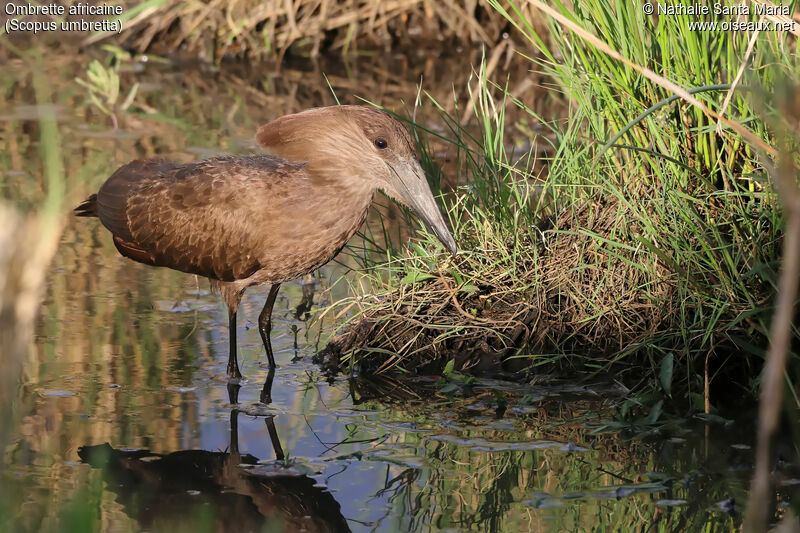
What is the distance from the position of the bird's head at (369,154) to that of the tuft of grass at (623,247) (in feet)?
1.55

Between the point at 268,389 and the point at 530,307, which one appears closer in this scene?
the point at 268,389

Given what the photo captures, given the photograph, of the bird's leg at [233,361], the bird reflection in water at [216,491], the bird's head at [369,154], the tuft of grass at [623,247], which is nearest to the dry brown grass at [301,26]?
the tuft of grass at [623,247]

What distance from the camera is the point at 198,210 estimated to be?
5.15 metres

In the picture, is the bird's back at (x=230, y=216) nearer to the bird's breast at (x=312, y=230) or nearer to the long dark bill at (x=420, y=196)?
the bird's breast at (x=312, y=230)

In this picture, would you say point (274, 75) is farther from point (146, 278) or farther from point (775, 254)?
point (775, 254)

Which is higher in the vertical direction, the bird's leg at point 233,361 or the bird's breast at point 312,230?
the bird's breast at point 312,230

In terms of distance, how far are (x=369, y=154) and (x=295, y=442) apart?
49.0 inches

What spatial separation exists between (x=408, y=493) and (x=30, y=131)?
5867 millimetres

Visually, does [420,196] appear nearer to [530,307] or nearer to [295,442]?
[530,307]

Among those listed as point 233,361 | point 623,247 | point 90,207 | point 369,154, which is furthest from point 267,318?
point 623,247

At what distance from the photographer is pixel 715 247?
4762 mm

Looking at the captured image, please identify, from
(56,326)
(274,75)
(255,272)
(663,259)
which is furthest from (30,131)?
(663,259)

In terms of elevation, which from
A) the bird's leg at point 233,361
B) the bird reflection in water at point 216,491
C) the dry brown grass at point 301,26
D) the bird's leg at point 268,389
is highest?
the dry brown grass at point 301,26

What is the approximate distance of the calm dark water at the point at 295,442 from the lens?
381cm
